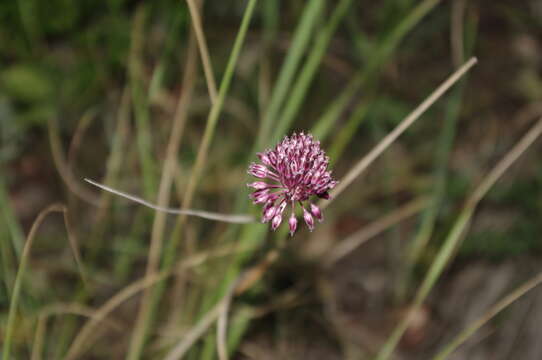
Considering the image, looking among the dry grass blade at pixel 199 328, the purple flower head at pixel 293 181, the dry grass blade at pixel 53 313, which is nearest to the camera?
the purple flower head at pixel 293 181

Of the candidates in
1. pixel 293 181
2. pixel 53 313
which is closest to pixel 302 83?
pixel 293 181

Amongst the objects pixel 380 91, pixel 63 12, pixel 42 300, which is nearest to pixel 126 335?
pixel 42 300

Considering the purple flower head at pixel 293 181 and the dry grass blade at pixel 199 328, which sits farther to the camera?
the dry grass blade at pixel 199 328

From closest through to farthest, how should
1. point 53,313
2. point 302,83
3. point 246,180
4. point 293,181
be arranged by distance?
point 293,181, point 302,83, point 53,313, point 246,180

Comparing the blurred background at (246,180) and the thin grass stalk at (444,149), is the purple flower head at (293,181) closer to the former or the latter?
the blurred background at (246,180)

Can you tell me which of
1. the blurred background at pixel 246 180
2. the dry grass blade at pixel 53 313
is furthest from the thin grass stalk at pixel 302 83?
the dry grass blade at pixel 53 313

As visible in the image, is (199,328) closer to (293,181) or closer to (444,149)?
(293,181)
